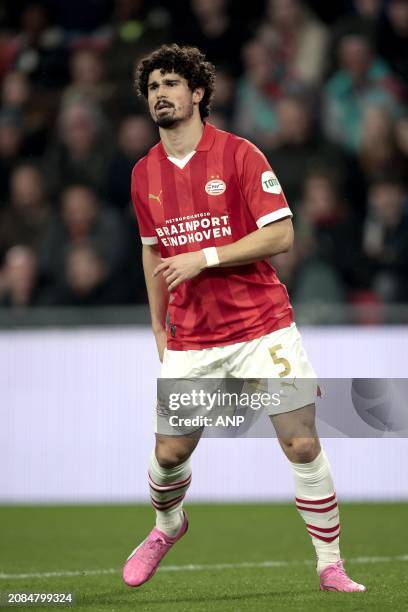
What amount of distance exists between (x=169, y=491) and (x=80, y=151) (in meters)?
6.38

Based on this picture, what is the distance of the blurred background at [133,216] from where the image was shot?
9.52 m

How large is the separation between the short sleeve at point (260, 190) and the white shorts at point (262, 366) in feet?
1.64

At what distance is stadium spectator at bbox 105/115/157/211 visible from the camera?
36.3ft

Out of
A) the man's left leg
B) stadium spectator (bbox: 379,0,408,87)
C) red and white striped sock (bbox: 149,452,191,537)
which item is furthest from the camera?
stadium spectator (bbox: 379,0,408,87)

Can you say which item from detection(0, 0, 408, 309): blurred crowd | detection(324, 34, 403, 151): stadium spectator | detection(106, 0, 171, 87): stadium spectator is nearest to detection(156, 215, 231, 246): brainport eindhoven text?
detection(0, 0, 408, 309): blurred crowd

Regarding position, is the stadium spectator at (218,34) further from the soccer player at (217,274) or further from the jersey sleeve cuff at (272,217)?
the jersey sleeve cuff at (272,217)

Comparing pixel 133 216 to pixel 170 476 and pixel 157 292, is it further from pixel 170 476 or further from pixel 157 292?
pixel 170 476

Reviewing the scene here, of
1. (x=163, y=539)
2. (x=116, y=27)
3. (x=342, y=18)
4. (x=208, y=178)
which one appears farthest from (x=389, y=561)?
(x=116, y=27)

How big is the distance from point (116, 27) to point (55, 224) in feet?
8.42

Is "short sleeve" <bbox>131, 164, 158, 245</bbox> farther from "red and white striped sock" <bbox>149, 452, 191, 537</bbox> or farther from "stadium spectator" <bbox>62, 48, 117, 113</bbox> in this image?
"stadium spectator" <bbox>62, 48, 117, 113</bbox>

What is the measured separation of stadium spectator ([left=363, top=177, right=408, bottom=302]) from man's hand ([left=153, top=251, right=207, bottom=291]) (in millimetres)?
4899

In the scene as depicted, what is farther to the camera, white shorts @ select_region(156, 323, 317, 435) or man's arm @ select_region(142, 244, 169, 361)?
man's arm @ select_region(142, 244, 169, 361)

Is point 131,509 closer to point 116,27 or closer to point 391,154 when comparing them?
point 391,154

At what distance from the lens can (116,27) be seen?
12.3 meters
